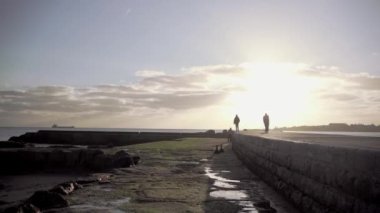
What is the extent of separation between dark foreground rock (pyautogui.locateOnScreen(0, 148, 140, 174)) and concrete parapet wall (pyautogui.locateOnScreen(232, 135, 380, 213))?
868 cm

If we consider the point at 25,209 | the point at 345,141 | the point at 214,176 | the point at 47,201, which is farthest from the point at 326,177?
the point at 214,176

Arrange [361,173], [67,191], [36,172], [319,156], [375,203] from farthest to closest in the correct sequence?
[36,172] → [67,191] → [319,156] → [361,173] → [375,203]

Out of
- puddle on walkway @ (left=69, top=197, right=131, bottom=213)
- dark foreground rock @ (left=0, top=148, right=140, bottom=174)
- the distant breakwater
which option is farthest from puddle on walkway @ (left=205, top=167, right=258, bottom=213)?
the distant breakwater

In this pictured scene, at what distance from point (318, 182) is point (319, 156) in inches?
18.0

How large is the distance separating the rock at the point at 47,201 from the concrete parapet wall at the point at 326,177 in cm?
495

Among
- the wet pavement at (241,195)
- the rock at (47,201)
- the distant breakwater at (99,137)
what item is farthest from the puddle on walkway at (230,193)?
the distant breakwater at (99,137)

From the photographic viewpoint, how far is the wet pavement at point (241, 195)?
24.7 ft

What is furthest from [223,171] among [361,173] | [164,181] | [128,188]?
[361,173]

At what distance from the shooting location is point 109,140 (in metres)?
43.3

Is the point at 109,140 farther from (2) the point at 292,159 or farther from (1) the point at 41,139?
(2) the point at 292,159

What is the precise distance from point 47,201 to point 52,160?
1246cm

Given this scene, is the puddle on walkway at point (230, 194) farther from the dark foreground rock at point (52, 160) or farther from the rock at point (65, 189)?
the dark foreground rock at point (52, 160)

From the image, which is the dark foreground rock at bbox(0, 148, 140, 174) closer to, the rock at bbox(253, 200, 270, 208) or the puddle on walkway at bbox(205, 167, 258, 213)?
the puddle on walkway at bbox(205, 167, 258, 213)

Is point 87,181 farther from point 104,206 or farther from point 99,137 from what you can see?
Answer: point 99,137
